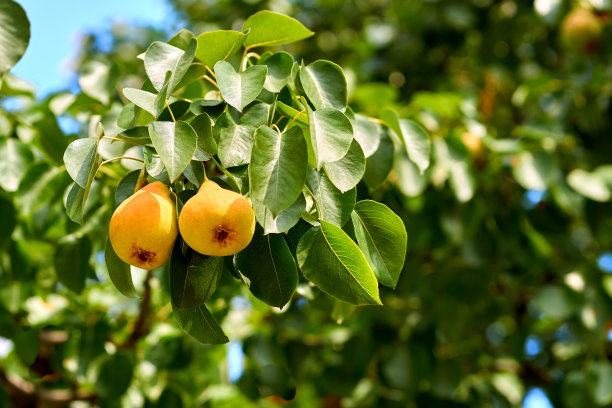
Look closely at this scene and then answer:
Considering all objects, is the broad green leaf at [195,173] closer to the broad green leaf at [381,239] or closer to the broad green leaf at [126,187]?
the broad green leaf at [126,187]

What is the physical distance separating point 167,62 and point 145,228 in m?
0.31

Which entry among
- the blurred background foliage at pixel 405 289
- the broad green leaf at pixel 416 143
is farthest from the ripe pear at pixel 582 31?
the broad green leaf at pixel 416 143

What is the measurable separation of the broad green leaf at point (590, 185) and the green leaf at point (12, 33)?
1.60 meters

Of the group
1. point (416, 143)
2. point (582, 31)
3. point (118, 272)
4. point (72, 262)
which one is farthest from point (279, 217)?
point (582, 31)

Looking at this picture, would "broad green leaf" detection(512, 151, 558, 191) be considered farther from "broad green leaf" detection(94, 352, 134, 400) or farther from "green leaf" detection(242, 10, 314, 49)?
"broad green leaf" detection(94, 352, 134, 400)

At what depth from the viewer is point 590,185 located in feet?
6.55

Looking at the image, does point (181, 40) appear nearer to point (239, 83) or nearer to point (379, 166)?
point (239, 83)

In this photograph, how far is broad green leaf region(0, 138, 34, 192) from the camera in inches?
54.7

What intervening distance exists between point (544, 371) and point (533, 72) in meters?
1.41

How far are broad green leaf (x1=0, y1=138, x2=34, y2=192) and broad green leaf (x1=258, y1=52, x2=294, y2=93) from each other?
685mm

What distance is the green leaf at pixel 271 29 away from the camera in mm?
1075

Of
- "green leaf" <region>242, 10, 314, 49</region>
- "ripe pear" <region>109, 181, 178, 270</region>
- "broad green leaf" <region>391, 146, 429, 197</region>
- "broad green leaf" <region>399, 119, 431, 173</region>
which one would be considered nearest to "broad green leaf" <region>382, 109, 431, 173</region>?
"broad green leaf" <region>399, 119, 431, 173</region>

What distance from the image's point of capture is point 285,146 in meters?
0.83

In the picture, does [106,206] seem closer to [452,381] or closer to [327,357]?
[327,357]
